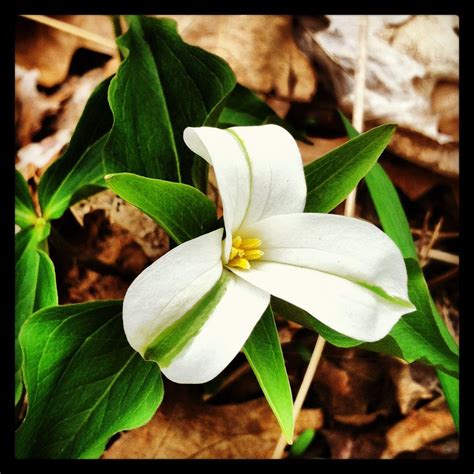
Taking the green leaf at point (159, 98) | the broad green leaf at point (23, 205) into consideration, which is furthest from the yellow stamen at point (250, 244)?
the broad green leaf at point (23, 205)

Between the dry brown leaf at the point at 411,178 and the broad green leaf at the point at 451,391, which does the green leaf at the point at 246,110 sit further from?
the broad green leaf at the point at 451,391

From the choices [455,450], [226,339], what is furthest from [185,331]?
[455,450]

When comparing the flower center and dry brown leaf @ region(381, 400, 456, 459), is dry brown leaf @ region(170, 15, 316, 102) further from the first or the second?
dry brown leaf @ region(381, 400, 456, 459)

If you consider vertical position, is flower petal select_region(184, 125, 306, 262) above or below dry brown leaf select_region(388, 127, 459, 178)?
above

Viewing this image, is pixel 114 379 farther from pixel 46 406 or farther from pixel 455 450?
pixel 455 450

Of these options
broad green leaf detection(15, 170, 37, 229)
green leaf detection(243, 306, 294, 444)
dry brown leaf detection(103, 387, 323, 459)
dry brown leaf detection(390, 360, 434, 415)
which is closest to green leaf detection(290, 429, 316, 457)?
dry brown leaf detection(103, 387, 323, 459)

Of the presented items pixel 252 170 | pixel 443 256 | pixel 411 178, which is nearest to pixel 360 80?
pixel 411 178


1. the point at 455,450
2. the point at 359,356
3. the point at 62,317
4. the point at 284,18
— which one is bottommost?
the point at 455,450
